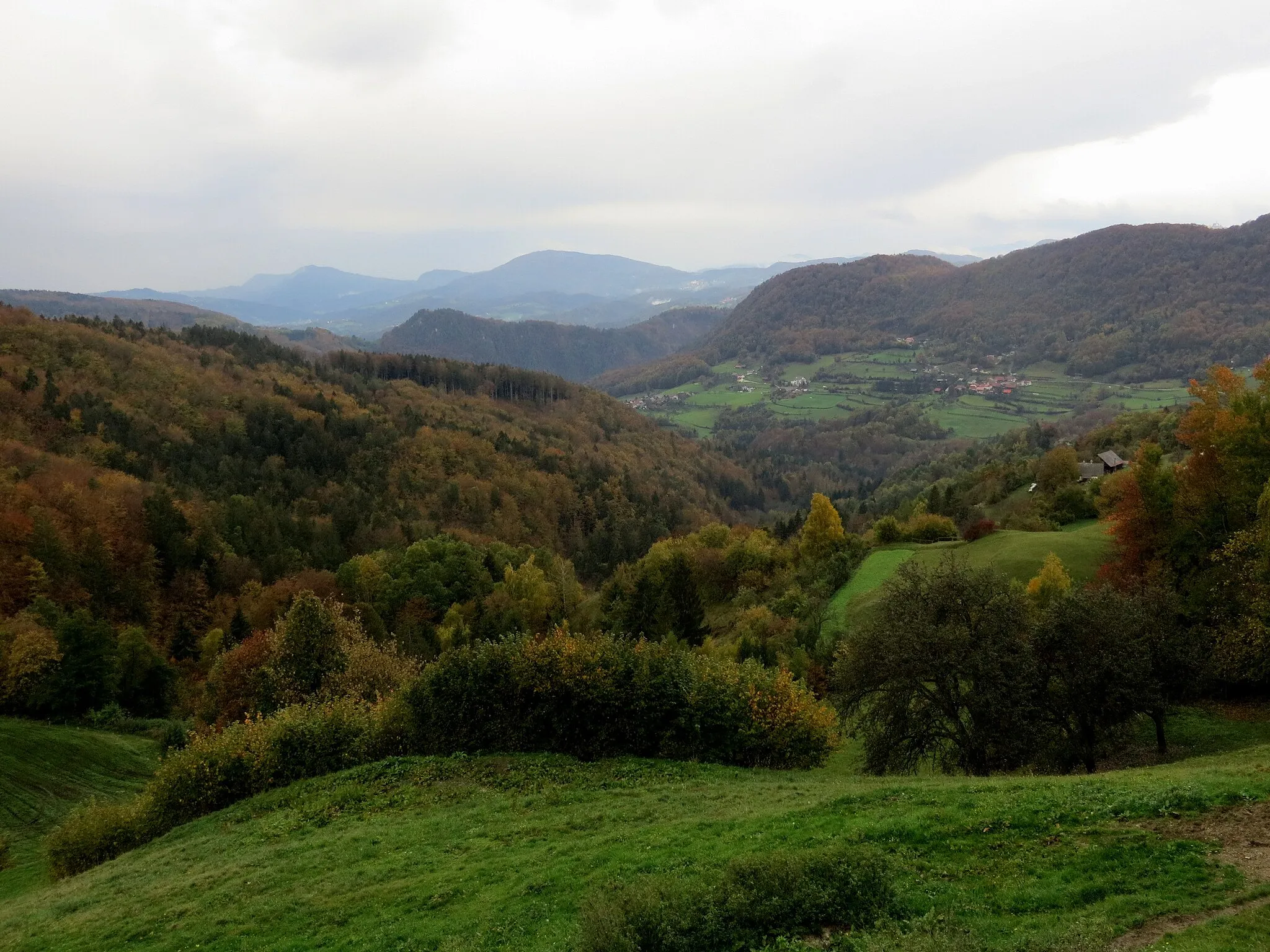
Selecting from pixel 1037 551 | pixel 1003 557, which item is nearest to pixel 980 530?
pixel 1037 551

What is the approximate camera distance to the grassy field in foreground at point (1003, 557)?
155ft

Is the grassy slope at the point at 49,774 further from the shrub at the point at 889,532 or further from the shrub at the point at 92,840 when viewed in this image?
the shrub at the point at 889,532

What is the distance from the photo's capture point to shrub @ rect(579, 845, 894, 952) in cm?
1072

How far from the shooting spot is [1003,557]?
50062mm

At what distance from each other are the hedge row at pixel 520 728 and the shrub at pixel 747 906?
50.8 ft

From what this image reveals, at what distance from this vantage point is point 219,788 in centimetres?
2888

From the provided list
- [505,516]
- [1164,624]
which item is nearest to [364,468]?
[505,516]

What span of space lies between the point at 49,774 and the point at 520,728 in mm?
31218

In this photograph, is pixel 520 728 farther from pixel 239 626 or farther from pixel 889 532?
pixel 239 626

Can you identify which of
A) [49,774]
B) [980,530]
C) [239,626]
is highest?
[980,530]

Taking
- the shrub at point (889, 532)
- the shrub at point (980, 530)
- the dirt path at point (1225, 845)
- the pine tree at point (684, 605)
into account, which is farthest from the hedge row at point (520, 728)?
the shrub at point (889, 532)

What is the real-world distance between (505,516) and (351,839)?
99.5 meters

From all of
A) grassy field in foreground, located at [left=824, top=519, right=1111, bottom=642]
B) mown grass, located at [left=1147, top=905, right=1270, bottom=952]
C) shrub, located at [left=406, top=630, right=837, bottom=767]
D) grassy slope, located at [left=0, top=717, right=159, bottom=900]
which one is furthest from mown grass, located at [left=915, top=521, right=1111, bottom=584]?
grassy slope, located at [left=0, top=717, right=159, bottom=900]

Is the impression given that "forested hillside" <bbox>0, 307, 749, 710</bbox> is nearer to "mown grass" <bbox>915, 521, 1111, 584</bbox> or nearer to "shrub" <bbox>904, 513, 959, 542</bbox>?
"shrub" <bbox>904, 513, 959, 542</bbox>
